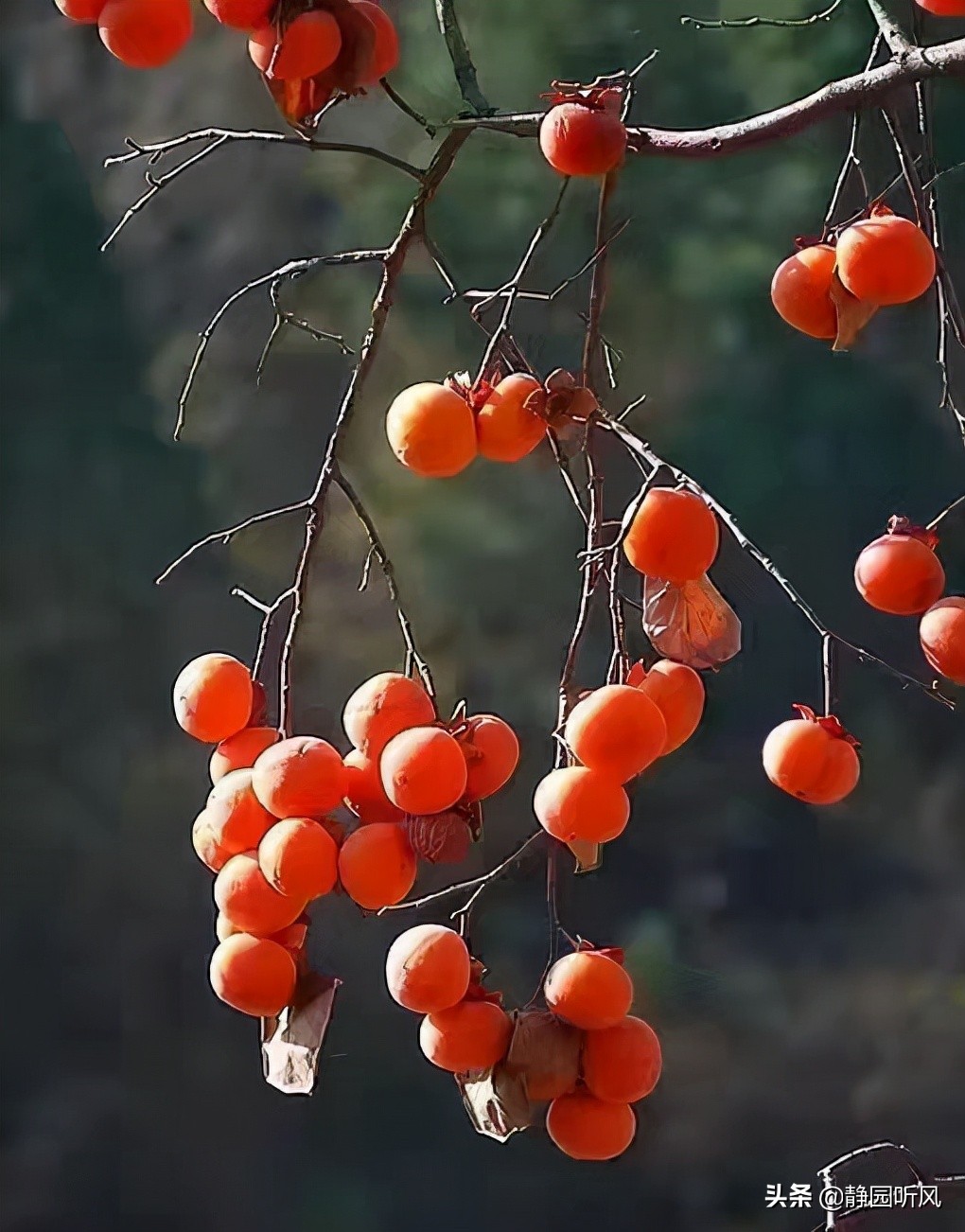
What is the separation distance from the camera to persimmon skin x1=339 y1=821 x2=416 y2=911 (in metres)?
0.58

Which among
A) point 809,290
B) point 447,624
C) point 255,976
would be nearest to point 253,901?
point 255,976

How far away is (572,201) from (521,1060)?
29.7 inches

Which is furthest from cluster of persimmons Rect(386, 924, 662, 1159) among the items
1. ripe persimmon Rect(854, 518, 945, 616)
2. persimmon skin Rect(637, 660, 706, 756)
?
ripe persimmon Rect(854, 518, 945, 616)

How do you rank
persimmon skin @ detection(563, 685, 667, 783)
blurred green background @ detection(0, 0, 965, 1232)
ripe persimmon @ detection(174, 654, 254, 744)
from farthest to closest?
blurred green background @ detection(0, 0, 965, 1232) → ripe persimmon @ detection(174, 654, 254, 744) → persimmon skin @ detection(563, 685, 667, 783)

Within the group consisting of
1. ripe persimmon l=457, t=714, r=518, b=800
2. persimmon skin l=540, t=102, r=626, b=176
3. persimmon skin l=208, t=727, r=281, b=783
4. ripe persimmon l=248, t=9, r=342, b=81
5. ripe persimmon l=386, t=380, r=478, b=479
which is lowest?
ripe persimmon l=457, t=714, r=518, b=800

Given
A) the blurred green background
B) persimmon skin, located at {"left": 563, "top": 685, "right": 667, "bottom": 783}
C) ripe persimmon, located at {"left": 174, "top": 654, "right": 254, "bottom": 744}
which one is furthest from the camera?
the blurred green background

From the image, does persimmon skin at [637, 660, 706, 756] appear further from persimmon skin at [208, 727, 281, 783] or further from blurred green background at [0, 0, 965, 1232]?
blurred green background at [0, 0, 965, 1232]

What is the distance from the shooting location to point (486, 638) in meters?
1.13

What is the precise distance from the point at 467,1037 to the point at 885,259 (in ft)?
1.20

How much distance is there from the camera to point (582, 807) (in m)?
0.57

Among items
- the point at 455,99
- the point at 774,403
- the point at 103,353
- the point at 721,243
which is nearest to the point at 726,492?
the point at 774,403

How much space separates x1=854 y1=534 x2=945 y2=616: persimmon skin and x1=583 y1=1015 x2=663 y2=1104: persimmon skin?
0.74ft

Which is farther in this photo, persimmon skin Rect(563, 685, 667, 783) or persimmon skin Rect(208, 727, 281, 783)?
persimmon skin Rect(208, 727, 281, 783)

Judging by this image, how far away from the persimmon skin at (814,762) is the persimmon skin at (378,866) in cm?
19
